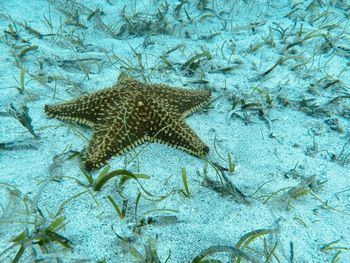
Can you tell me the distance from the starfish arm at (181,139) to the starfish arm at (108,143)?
10.5 inches

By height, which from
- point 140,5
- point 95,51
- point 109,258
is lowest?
point 109,258

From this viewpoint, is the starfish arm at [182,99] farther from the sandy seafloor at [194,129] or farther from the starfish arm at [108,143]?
the starfish arm at [108,143]

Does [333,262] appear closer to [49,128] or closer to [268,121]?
[268,121]

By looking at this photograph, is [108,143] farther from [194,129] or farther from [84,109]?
[194,129]

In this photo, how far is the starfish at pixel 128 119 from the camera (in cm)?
309

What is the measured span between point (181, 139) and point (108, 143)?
0.77 m

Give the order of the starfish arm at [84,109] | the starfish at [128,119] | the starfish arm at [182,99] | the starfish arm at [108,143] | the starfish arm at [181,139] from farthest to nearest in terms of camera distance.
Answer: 1. the starfish arm at [182,99]
2. the starfish arm at [84,109]
3. the starfish arm at [181,139]
4. the starfish at [128,119]
5. the starfish arm at [108,143]

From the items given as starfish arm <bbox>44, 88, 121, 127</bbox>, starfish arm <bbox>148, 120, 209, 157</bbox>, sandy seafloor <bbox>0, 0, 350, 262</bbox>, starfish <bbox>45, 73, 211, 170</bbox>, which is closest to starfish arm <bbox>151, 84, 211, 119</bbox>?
starfish <bbox>45, 73, 211, 170</bbox>

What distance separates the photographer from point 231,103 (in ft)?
14.1

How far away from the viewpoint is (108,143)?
304 centimetres

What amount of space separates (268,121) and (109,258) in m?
2.66

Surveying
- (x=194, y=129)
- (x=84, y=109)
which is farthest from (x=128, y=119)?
(x=194, y=129)

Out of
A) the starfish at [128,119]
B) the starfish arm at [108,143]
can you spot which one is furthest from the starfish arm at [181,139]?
the starfish arm at [108,143]

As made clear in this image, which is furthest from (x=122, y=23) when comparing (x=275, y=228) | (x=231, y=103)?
(x=275, y=228)
